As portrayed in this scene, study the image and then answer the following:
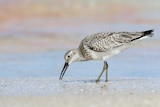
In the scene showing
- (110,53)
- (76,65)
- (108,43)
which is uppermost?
(108,43)

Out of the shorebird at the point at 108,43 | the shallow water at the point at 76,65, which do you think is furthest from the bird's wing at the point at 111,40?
the shallow water at the point at 76,65

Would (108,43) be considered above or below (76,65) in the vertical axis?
above

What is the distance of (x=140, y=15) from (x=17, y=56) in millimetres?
8156

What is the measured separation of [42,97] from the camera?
1054cm

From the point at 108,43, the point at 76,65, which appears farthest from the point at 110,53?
the point at 76,65

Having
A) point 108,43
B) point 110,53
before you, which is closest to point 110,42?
point 108,43

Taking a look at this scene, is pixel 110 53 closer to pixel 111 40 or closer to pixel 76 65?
pixel 111 40

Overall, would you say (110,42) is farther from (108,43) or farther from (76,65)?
(76,65)

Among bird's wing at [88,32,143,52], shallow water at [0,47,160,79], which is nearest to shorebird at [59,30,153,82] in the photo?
bird's wing at [88,32,143,52]

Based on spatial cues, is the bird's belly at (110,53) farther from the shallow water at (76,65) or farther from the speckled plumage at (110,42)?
the shallow water at (76,65)

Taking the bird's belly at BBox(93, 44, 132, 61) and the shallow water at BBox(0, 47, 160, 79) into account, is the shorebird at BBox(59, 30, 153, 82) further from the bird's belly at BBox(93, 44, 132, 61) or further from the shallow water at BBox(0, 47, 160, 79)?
the shallow water at BBox(0, 47, 160, 79)

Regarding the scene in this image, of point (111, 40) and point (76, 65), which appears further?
point (76, 65)

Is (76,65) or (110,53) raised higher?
(110,53)

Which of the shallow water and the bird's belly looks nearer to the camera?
the bird's belly
